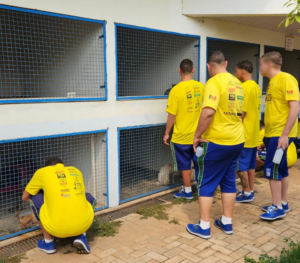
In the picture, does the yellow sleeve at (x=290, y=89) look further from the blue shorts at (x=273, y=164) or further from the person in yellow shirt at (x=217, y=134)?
the person in yellow shirt at (x=217, y=134)

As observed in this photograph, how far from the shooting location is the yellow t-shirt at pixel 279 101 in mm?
3783

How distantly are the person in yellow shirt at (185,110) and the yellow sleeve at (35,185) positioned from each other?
218 centimetres

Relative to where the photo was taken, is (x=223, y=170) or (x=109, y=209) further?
(x=109, y=209)

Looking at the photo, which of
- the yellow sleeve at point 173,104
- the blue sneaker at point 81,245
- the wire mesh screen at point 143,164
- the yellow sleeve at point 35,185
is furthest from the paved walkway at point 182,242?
the yellow sleeve at point 173,104

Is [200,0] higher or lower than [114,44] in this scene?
higher

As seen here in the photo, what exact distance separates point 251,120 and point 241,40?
2.46 m

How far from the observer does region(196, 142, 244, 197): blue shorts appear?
344cm

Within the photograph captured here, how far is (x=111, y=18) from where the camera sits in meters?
4.21

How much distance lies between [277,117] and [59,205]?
2.77 meters

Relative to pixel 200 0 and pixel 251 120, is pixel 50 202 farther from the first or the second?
pixel 200 0

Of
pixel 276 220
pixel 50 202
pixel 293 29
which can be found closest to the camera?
pixel 50 202

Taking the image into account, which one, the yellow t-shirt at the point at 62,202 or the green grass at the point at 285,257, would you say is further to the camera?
the yellow t-shirt at the point at 62,202

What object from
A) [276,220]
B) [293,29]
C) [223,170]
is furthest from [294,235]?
[293,29]

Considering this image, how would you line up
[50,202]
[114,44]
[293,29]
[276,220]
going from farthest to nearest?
1. [293,29]
2. [114,44]
3. [276,220]
4. [50,202]
